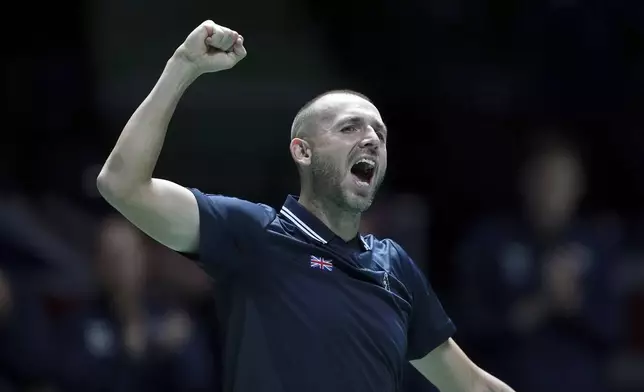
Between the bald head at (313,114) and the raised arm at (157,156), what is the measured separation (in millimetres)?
414

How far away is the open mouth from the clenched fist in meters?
0.54

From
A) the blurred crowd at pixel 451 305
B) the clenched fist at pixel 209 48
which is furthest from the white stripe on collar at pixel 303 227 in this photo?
the blurred crowd at pixel 451 305

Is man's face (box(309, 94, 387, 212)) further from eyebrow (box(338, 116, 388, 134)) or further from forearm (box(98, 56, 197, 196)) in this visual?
forearm (box(98, 56, 197, 196))

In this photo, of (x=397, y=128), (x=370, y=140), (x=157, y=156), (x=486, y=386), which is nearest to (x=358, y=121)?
(x=370, y=140)

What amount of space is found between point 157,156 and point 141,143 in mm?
104

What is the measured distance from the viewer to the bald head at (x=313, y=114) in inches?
138

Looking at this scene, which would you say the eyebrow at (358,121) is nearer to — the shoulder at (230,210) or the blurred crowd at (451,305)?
the shoulder at (230,210)

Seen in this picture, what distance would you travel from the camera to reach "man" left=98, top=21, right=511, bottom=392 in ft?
10.1

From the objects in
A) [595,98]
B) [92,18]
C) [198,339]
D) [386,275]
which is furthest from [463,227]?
[386,275]

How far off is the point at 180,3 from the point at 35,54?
1211 millimetres

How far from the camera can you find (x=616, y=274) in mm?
6590

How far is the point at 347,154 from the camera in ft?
11.3

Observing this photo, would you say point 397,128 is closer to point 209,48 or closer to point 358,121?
point 358,121

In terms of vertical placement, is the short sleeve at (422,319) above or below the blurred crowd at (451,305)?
above
